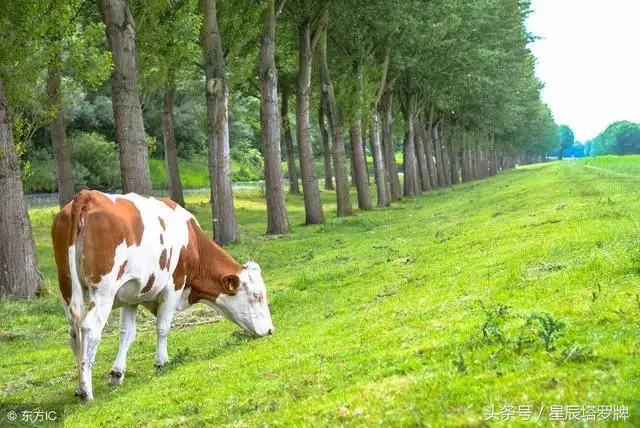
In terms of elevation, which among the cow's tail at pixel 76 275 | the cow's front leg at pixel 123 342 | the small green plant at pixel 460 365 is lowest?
the cow's front leg at pixel 123 342

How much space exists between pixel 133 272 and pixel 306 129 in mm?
26442

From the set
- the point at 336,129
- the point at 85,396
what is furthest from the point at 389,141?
the point at 85,396

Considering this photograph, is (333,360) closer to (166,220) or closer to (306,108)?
(166,220)

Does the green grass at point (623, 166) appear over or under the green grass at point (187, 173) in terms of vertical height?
under

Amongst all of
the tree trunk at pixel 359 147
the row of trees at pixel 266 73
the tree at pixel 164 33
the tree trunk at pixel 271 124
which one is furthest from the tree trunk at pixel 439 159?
the tree at pixel 164 33

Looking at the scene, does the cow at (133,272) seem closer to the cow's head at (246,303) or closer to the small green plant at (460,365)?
the cow's head at (246,303)

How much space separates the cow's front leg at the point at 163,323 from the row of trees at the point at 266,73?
8.40 m

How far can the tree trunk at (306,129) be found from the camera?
3550 centimetres

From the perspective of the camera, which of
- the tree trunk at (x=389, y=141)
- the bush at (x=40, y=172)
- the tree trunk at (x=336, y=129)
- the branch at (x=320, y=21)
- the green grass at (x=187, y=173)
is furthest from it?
the green grass at (x=187, y=173)

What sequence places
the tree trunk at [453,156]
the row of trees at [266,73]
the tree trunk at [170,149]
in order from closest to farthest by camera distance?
the row of trees at [266,73]
the tree trunk at [170,149]
the tree trunk at [453,156]

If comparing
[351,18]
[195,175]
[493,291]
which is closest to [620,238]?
[493,291]

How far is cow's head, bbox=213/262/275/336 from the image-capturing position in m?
13.1

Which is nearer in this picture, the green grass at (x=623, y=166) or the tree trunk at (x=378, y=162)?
the tree trunk at (x=378, y=162)

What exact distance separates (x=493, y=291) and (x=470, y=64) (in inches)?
1714
